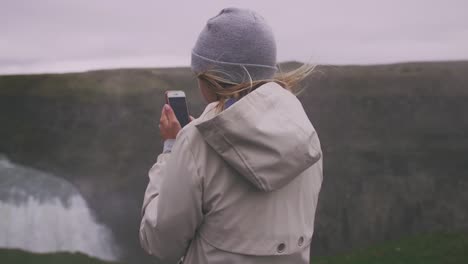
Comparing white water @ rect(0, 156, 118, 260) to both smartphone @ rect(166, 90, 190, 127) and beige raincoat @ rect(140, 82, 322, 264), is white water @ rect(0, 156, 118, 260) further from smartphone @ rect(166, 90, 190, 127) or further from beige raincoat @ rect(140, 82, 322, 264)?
beige raincoat @ rect(140, 82, 322, 264)

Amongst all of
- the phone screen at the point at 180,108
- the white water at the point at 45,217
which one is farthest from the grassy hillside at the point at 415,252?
the phone screen at the point at 180,108

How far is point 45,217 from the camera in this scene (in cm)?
281

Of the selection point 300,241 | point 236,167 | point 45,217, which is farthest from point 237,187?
point 45,217

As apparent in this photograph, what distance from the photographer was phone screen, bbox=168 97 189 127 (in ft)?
3.83

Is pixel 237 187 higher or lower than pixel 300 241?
higher

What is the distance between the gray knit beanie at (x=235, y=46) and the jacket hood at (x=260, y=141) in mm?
74

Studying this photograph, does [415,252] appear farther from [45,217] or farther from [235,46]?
[235,46]

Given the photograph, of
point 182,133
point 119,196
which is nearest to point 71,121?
point 119,196

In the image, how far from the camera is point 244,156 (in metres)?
0.88

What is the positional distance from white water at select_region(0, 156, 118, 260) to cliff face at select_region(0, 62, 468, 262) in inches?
2.1

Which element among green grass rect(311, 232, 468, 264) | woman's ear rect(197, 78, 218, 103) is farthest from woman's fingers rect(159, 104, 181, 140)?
green grass rect(311, 232, 468, 264)

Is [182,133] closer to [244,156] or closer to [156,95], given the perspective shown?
[244,156]

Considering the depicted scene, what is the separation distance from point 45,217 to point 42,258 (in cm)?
20

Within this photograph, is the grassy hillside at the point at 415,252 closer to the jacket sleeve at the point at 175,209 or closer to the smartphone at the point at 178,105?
the smartphone at the point at 178,105
